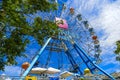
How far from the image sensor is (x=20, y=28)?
16.0 meters

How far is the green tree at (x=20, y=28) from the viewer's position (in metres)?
15.0

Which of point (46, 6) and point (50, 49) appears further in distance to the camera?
point (50, 49)

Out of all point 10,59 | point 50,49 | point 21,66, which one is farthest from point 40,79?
point 50,49

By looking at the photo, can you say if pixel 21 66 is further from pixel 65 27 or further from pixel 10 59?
pixel 10 59

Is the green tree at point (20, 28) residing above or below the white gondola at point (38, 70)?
below

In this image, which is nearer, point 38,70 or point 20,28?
point 20,28

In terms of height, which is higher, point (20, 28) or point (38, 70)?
point (38, 70)

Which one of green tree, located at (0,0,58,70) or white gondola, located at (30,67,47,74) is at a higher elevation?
white gondola, located at (30,67,47,74)

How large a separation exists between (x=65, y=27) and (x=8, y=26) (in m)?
36.4

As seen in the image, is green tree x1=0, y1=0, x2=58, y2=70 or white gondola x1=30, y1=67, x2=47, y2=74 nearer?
green tree x1=0, y1=0, x2=58, y2=70

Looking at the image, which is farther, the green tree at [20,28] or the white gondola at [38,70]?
the white gondola at [38,70]

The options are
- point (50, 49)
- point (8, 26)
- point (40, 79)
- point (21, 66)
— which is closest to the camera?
point (8, 26)

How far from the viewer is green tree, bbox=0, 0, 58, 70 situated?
49.4 ft

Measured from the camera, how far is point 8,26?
1552 centimetres
